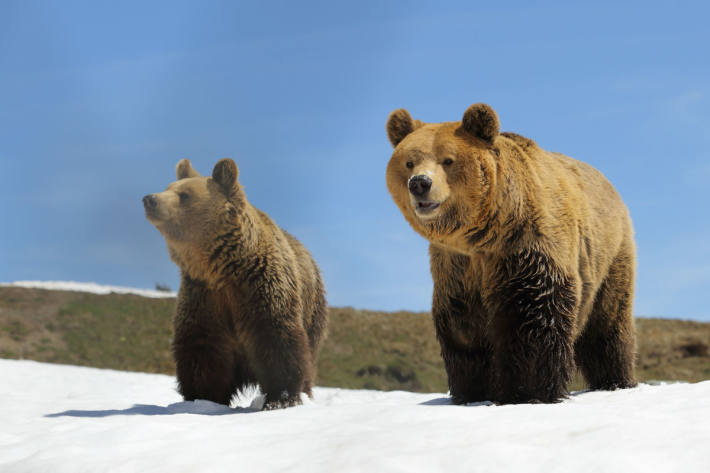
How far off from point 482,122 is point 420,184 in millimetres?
768

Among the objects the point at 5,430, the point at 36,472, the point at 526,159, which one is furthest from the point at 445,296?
the point at 5,430

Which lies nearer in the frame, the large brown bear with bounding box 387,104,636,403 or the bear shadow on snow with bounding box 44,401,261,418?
the large brown bear with bounding box 387,104,636,403

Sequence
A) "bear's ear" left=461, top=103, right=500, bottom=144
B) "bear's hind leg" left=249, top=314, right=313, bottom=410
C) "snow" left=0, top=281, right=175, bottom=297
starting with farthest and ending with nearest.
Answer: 1. "snow" left=0, top=281, right=175, bottom=297
2. "bear's hind leg" left=249, top=314, right=313, bottom=410
3. "bear's ear" left=461, top=103, right=500, bottom=144

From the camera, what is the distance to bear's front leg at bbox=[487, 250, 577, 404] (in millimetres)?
5109

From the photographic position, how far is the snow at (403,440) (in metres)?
3.29

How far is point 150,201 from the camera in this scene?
652 centimetres

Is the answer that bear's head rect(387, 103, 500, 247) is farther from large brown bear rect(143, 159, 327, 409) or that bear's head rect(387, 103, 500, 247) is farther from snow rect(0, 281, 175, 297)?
snow rect(0, 281, 175, 297)

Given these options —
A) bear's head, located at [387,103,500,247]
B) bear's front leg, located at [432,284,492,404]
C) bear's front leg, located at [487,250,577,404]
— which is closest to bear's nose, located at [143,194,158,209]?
bear's head, located at [387,103,500,247]

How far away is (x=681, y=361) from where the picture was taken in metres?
17.0

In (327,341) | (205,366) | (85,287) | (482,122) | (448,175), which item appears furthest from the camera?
(85,287)

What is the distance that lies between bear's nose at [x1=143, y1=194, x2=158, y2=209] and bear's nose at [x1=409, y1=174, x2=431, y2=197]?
9.19 ft

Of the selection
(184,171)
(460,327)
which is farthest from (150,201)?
(460,327)

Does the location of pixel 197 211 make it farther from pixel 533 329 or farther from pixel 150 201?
pixel 533 329

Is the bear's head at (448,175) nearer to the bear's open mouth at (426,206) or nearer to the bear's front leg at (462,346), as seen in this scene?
the bear's open mouth at (426,206)
